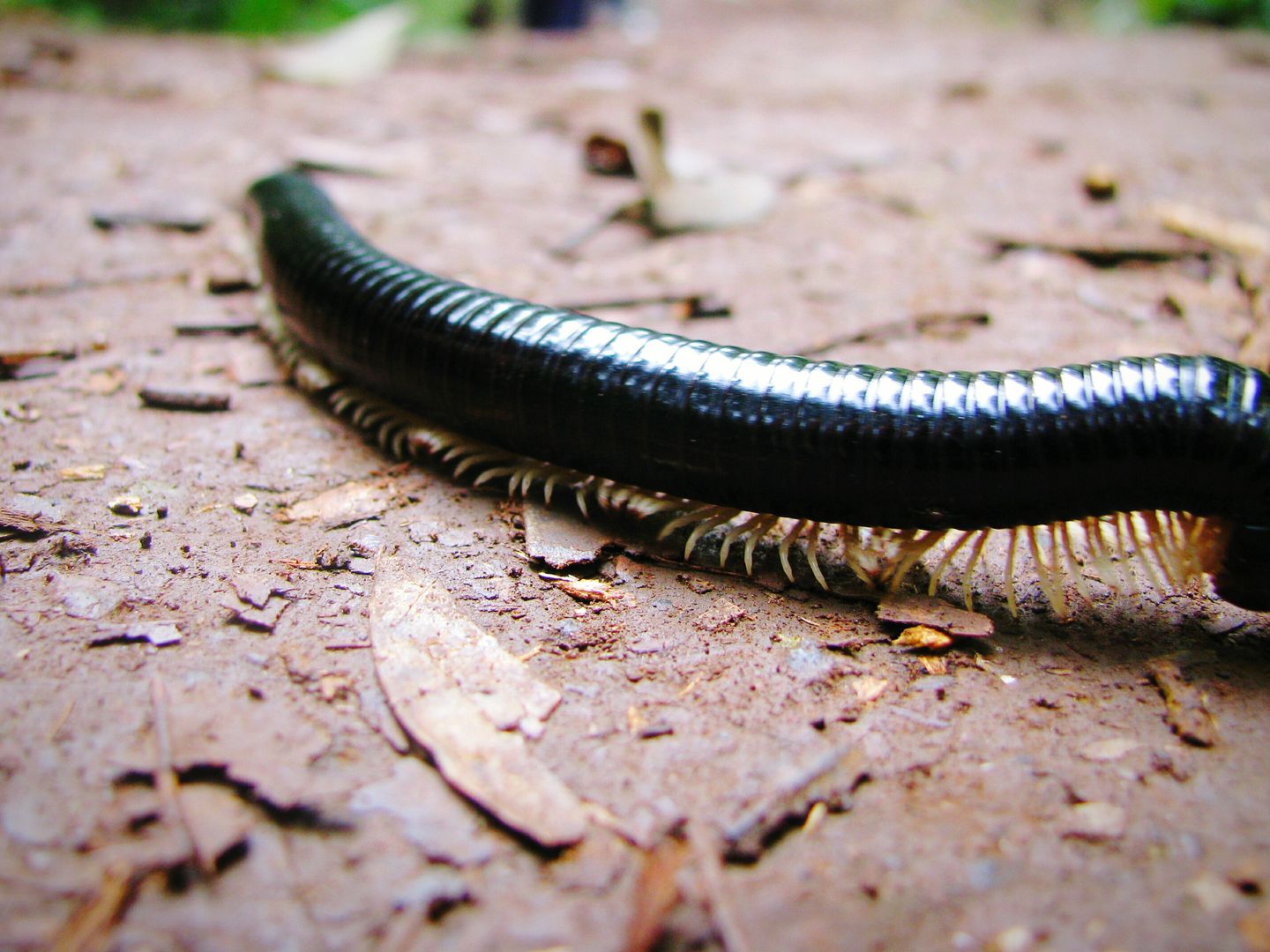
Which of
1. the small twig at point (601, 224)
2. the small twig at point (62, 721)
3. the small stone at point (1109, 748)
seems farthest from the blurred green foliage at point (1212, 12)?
the small twig at point (62, 721)

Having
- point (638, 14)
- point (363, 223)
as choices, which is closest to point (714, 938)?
point (363, 223)

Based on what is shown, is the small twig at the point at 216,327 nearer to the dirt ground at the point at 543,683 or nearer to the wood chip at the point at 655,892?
the dirt ground at the point at 543,683

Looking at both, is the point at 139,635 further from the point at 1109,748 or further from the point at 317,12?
the point at 317,12

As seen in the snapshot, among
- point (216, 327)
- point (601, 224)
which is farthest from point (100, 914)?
point (601, 224)

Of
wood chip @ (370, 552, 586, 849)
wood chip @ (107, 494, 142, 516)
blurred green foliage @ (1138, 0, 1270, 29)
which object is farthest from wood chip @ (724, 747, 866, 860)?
blurred green foliage @ (1138, 0, 1270, 29)

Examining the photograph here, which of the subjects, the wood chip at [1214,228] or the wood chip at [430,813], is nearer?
the wood chip at [430,813]

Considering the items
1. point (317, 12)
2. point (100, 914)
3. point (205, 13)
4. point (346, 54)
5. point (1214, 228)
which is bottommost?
point (100, 914)

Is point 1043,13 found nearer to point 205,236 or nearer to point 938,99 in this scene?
point 938,99

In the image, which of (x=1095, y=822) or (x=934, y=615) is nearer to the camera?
(x=1095, y=822)
